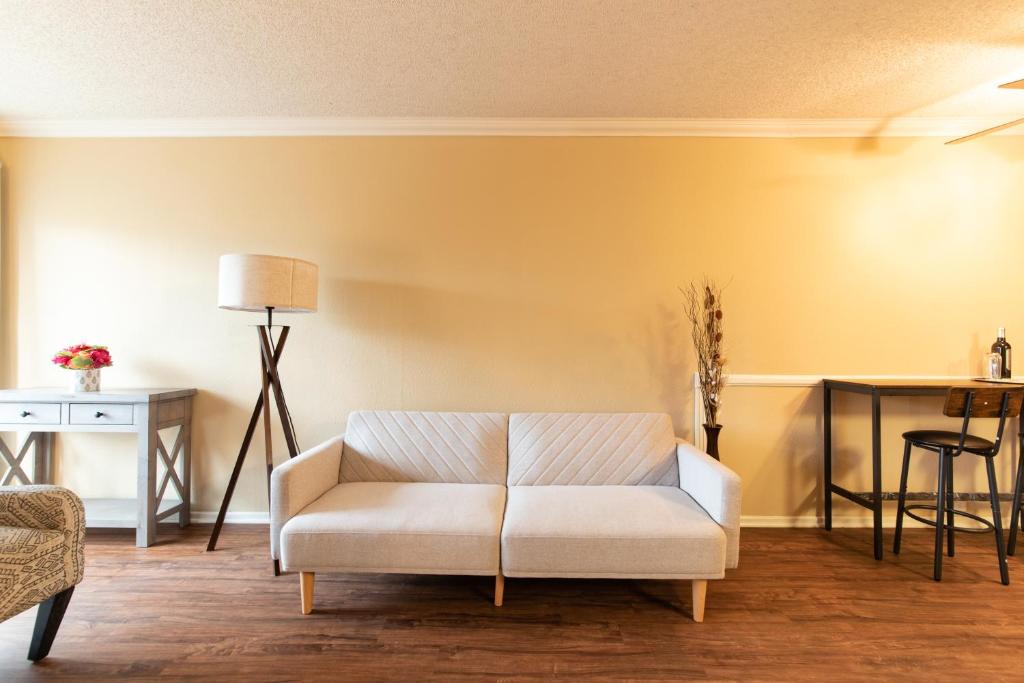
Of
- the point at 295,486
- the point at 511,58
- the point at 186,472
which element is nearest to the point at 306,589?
the point at 295,486

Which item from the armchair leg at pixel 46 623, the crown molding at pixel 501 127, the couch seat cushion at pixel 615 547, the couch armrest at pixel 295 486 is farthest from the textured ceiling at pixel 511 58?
the armchair leg at pixel 46 623

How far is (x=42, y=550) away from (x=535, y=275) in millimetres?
2507

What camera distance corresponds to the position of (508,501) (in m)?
2.30

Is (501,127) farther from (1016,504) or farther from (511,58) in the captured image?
(1016,504)

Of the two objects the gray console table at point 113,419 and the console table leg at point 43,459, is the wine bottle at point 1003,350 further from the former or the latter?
the console table leg at point 43,459

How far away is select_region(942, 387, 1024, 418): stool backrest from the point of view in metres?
2.29


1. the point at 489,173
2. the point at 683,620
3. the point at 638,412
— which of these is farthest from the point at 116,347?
the point at 683,620

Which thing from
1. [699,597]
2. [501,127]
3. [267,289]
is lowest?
[699,597]

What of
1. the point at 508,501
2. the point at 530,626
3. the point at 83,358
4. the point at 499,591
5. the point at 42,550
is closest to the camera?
the point at 42,550

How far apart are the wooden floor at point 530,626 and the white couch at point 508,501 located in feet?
0.62

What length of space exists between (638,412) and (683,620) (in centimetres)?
123

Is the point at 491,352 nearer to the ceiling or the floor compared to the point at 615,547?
nearer to the ceiling

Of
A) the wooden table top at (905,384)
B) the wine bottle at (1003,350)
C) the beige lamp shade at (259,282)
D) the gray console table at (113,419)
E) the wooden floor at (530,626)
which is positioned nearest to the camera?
the wooden floor at (530,626)

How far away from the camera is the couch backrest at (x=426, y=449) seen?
2.60 meters
